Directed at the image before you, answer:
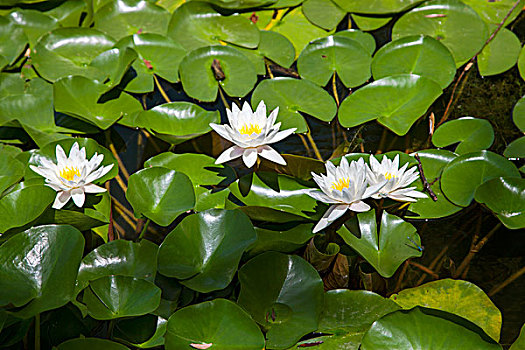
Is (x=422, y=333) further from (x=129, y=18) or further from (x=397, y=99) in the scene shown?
(x=129, y=18)

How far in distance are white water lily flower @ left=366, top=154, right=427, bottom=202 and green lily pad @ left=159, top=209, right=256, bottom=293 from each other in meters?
0.40

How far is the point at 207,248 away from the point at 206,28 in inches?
52.3

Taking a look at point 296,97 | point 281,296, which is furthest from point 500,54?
point 281,296

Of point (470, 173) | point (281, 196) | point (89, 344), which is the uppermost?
point (470, 173)

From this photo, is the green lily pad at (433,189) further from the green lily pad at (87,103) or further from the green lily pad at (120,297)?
the green lily pad at (87,103)

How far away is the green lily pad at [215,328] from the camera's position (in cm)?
112

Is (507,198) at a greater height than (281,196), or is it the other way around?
(507,198)

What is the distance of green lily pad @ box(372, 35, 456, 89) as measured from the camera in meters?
1.98

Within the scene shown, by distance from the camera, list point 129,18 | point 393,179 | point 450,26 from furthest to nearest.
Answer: point 129,18 < point 450,26 < point 393,179

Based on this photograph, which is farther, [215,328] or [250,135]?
[250,135]

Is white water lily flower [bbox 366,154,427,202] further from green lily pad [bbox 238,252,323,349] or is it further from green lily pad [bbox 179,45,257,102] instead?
green lily pad [bbox 179,45,257,102]

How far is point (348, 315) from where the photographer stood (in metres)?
1.27

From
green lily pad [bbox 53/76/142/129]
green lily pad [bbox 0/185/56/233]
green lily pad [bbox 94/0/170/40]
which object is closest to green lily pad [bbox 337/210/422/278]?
green lily pad [bbox 0/185/56/233]

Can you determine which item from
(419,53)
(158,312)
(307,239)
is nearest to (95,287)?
(158,312)
